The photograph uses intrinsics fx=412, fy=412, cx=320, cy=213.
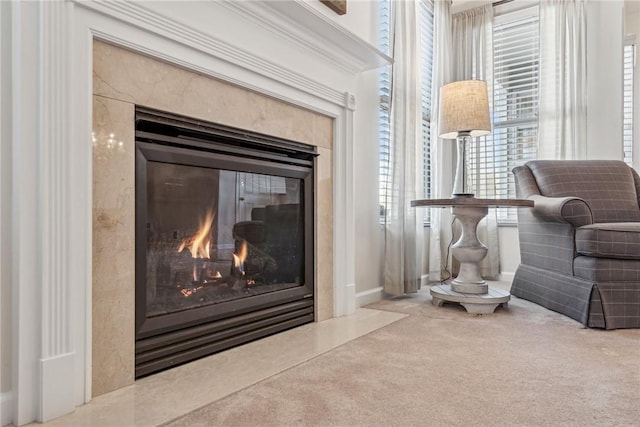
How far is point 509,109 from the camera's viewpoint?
3627mm

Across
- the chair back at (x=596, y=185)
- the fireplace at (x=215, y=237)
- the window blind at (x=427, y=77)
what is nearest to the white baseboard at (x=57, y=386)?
the fireplace at (x=215, y=237)

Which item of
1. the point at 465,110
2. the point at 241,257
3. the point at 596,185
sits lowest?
the point at 241,257

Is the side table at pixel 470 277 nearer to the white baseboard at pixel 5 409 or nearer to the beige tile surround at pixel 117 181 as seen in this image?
the beige tile surround at pixel 117 181

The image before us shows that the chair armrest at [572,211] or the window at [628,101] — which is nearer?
the chair armrest at [572,211]

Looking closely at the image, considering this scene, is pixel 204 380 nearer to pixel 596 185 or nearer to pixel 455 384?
pixel 455 384

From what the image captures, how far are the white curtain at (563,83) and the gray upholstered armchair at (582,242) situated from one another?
1.70 feet

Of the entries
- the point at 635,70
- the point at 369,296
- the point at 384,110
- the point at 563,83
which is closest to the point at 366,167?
the point at 384,110

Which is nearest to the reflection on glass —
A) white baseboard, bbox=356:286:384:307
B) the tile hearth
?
the tile hearth

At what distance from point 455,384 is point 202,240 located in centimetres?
104

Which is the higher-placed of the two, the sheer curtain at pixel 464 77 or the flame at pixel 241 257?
the sheer curtain at pixel 464 77

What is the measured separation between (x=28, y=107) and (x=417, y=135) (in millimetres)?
2469

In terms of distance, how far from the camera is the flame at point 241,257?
178cm

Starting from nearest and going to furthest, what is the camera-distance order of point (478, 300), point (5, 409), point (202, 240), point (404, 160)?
1. point (5, 409)
2. point (202, 240)
3. point (478, 300)
4. point (404, 160)

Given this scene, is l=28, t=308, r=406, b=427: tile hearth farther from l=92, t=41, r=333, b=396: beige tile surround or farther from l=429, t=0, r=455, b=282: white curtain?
l=429, t=0, r=455, b=282: white curtain
